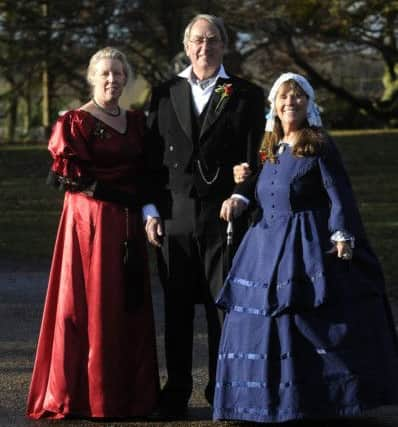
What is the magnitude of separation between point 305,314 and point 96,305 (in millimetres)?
1034

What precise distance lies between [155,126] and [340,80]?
33.7 meters

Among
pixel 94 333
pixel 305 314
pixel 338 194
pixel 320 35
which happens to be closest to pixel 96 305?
pixel 94 333

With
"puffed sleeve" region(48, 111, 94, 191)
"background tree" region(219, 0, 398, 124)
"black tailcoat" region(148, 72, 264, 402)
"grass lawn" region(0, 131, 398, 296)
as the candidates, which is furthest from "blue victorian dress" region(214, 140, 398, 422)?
"background tree" region(219, 0, 398, 124)

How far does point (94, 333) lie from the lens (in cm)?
593

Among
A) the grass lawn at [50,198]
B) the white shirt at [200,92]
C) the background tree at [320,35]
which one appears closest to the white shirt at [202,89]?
the white shirt at [200,92]

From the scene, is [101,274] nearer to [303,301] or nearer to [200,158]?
[200,158]

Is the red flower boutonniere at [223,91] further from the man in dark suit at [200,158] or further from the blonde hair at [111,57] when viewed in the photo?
the blonde hair at [111,57]

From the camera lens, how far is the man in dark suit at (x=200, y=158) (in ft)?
19.3

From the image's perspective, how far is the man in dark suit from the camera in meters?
5.88

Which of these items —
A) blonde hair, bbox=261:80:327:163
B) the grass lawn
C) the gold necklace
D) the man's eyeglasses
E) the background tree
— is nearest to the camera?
blonde hair, bbox=261:80:327:163

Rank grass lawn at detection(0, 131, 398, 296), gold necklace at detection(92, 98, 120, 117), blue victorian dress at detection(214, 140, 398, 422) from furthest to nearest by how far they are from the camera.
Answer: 1. grass lawn at detection(0, 131, 398, 296)
2. gold necklace at detection(92, 98, 120, 117)
3. blue victorian dress at detection(214, 140, 398, 422)

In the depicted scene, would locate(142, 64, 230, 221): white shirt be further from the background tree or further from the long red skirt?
the background tree

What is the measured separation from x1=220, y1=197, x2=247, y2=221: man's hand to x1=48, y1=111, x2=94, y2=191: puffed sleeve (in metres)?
0.67

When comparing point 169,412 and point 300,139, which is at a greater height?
point 300,139
